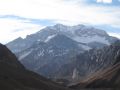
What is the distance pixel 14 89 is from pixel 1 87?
8.79 meters

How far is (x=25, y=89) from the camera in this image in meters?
174

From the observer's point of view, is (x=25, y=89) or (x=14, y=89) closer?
(x=14, y=89)

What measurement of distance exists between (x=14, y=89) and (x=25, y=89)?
1357cm

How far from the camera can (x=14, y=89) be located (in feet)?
529

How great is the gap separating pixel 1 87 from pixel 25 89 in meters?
22.1

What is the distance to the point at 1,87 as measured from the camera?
15388cm

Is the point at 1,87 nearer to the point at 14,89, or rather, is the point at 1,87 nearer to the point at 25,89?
the point at 14,89

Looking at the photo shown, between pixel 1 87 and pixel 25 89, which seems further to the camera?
pixel 25 89

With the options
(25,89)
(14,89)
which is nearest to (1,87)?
(14,89)
